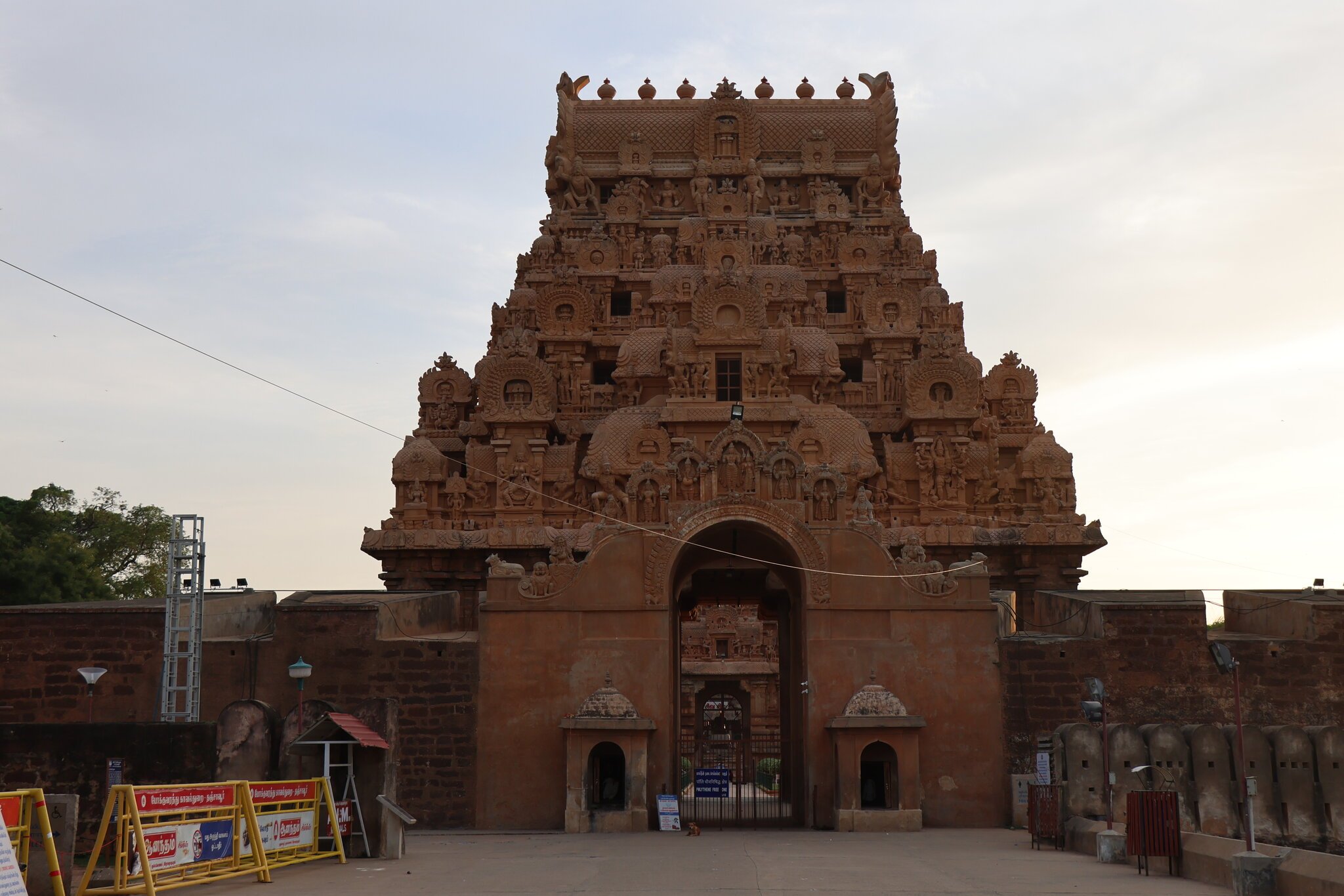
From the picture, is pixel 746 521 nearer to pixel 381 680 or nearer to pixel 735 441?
pixel 735 441

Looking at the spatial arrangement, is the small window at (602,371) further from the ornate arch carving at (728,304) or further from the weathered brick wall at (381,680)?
the weathered brick wall at (381,680)

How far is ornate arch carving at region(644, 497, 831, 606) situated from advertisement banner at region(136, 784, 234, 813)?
507 inches

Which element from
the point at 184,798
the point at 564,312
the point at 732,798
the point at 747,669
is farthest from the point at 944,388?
the point at 184,798

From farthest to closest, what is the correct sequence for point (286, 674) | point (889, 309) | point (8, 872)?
point (889, 309) < point (286, 674) < point (8, 872)

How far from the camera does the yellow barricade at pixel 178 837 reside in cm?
1483

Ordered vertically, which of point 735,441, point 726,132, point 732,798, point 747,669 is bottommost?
point 732,798

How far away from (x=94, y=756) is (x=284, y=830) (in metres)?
2.84

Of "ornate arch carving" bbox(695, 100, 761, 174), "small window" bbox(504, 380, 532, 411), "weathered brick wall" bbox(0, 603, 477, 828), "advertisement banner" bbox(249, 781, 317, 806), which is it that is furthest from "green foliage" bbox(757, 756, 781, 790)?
"advertisement banner" bbox(249, 781, 317, 806)

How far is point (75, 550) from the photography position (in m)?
49.2

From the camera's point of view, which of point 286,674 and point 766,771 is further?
point 766,771

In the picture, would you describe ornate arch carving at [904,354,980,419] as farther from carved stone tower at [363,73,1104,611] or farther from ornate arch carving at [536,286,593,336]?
ornate arch carving at [536,286,593,336]

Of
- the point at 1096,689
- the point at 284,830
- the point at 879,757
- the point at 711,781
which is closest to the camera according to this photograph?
the point at 284,830

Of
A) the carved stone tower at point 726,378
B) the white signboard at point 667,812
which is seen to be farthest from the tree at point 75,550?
the white signboard at point 667,812

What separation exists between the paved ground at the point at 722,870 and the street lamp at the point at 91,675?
7.12 m
